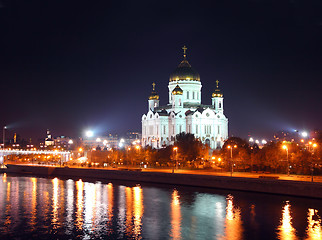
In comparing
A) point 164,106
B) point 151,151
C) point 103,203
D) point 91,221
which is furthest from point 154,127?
point 91,221

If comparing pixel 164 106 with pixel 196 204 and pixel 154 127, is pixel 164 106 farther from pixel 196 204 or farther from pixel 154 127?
pixel 196 204

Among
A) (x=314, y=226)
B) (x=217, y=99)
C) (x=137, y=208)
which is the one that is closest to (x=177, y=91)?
(x=217, y=99)

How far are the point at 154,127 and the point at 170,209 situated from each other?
208ft

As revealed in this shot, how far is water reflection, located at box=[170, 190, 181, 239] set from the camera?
31666mm

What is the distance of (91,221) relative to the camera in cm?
3553

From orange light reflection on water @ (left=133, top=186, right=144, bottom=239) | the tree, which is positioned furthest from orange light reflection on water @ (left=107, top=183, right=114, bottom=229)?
the tree

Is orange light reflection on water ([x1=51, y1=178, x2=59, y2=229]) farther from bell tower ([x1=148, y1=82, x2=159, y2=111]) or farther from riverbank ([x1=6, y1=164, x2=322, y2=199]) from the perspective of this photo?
bell tower ([x1=148, y1=82, x2=159, y2=111])

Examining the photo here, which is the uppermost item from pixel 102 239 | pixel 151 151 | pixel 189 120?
pixel 189 120

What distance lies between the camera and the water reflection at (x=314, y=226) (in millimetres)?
30281

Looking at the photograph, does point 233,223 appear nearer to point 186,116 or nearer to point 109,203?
point 109,203

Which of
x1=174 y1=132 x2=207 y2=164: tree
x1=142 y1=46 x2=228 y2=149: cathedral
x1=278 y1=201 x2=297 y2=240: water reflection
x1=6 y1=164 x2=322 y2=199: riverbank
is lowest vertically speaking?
x1=278 y1=201 x2=297 y2=240: water reflection

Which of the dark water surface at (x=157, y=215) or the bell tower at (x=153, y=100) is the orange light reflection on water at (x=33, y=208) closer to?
the dark water surface at (x=157, y=215)

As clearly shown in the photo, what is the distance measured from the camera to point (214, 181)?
51156mm

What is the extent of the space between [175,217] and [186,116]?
210ft
